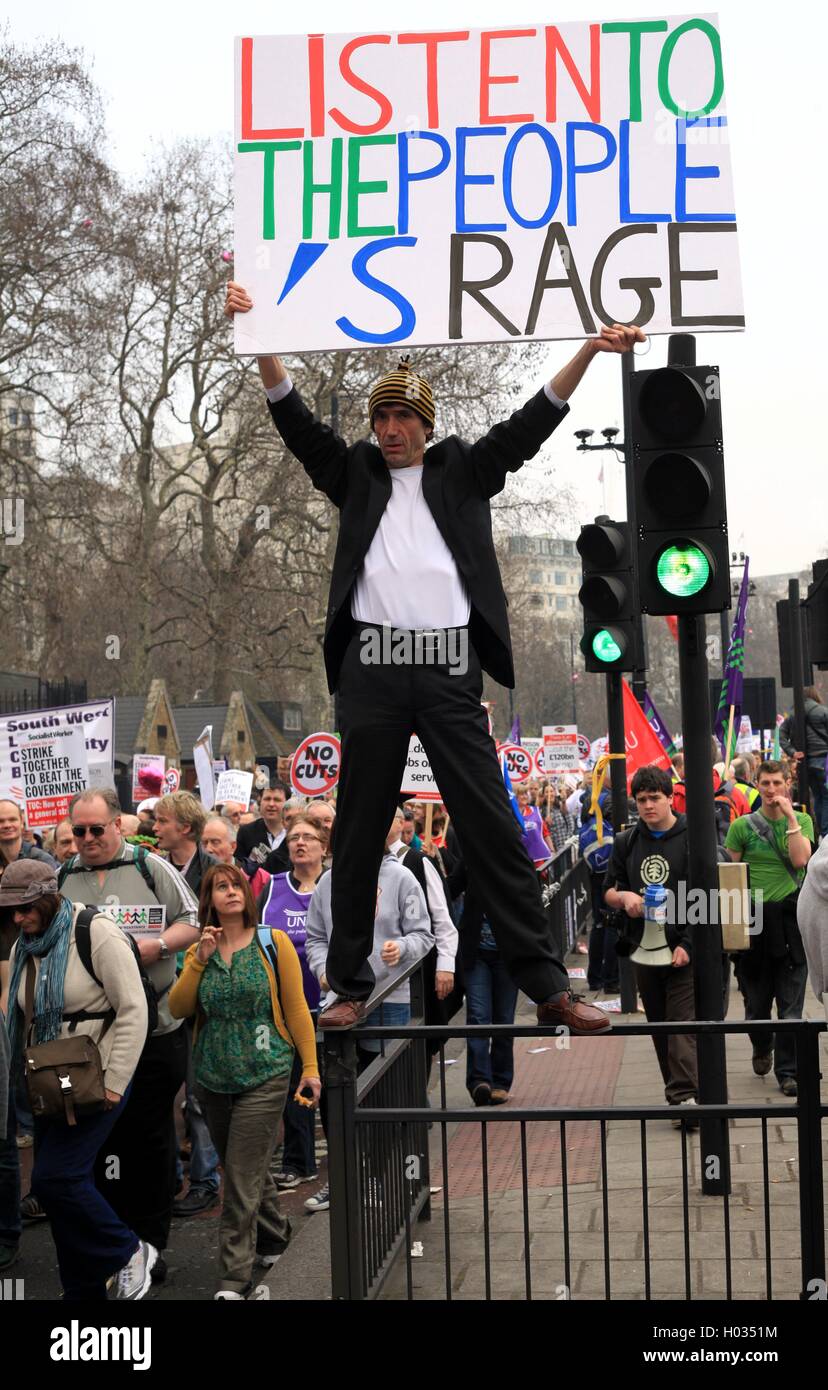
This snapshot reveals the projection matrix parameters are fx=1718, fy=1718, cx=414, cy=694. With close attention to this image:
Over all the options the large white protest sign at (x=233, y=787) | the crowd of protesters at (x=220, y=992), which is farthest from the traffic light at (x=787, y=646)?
the large white protest sign at (x=233, y=787)

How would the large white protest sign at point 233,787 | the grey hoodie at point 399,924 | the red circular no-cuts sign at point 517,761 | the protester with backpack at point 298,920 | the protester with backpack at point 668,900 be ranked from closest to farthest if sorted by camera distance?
the grey hoodie at point 399,924
the protester with backpack at point 298,920
the protester with backpack at point 668,900
the large white protest sign at point 233,787
the red circular no-cuts sign at point 517,761

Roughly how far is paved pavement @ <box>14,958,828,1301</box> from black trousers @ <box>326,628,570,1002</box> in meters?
0.97

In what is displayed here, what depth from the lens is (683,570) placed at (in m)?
6.77

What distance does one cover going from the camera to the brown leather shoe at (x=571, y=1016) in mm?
4914

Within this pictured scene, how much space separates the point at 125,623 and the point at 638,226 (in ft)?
142

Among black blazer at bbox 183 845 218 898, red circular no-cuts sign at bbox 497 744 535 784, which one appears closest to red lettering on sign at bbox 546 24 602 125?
black blazer at bbox 183 845 218 898

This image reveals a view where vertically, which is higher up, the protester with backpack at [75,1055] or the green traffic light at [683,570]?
the green traffic light at [683,570]

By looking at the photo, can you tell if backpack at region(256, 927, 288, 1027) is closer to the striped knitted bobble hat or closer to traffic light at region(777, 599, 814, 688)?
the striped knitted bobble hat

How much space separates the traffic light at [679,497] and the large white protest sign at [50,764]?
8.08 meters

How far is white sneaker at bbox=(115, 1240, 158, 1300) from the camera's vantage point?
6.64 m

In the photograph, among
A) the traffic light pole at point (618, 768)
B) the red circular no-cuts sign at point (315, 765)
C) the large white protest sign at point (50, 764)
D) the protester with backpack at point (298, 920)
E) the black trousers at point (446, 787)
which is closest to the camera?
the black trousers at point (446, 787)

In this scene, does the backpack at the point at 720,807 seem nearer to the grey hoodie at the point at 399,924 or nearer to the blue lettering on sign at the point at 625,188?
the grey hoodie at the point at 399,924

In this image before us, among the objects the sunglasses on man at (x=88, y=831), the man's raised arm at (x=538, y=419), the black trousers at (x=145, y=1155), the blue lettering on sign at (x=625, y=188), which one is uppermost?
the blue lettering on sign at (x=625, y=188)

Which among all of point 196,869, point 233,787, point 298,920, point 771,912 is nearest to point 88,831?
point 196,869
